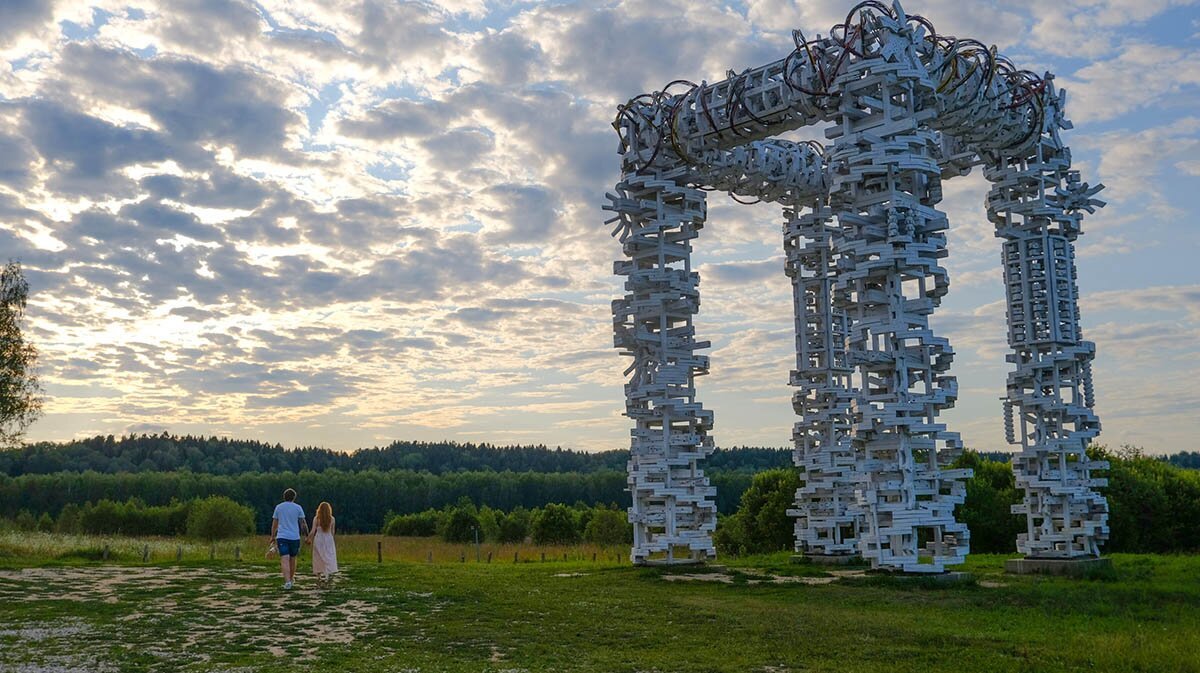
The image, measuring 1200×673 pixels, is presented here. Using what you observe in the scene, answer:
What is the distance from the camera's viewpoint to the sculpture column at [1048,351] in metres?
17.6

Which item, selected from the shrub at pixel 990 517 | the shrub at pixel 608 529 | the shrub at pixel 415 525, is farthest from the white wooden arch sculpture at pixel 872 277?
the shrub at pixel 415 525

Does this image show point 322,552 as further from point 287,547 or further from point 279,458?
point 279,458

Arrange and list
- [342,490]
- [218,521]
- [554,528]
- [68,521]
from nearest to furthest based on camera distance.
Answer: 1. [554,528]
2. [218,521]
3. [68,521]
4. [342,490]

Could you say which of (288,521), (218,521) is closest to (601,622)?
(288,521)

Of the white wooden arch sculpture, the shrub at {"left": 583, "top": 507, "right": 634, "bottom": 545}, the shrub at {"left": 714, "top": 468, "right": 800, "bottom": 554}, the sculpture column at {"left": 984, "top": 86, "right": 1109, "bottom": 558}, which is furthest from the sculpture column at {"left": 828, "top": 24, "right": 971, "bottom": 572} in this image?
the shrub at {"left": 583, "top": 507, "right": 634, "bottom": 545}

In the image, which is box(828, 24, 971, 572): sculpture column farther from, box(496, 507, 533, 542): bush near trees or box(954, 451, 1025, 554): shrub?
box(496, 507, 533, 542): bush near trees

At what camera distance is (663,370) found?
731 inches

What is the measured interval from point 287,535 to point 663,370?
294 inches

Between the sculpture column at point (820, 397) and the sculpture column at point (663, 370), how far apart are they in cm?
314

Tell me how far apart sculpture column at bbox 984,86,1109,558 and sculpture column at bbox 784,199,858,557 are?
11.7 feet

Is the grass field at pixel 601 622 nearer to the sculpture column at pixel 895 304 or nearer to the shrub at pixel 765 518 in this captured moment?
the sculpture column at pixel 895 304

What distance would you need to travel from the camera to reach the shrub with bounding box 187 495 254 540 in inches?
1996

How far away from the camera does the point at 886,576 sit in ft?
48.5

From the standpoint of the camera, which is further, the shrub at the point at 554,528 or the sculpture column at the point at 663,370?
the shrub at the point at 554,528
